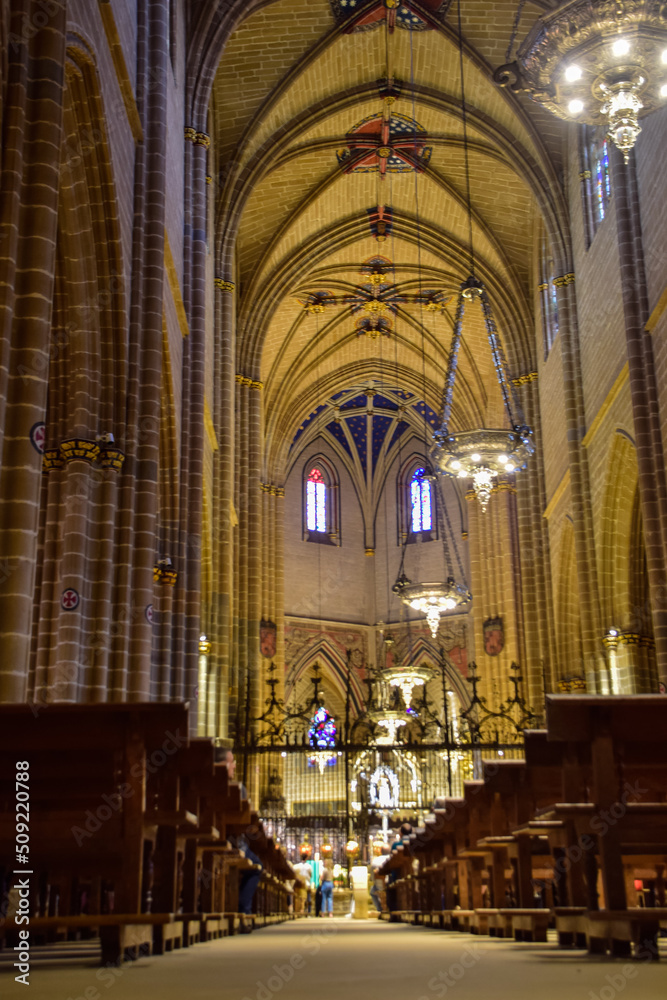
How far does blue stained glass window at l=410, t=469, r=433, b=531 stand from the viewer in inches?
1410

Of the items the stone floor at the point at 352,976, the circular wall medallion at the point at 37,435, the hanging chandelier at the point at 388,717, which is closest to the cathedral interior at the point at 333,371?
the circular wall medallion at the point at 37,435

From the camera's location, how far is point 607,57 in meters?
10.4

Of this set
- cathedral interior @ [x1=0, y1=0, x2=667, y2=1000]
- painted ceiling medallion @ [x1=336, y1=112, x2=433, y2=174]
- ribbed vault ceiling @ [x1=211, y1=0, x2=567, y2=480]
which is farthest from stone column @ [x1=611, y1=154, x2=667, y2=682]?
painted ceiling medallion @ [x1=336, y1=112, x2=433, y2=174]

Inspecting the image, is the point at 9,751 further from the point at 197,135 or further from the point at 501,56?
the point at 501,56

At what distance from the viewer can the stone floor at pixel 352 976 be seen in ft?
12.4

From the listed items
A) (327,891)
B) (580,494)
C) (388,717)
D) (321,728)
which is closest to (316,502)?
(388,717)

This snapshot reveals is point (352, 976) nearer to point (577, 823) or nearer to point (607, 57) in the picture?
point (577, 823)

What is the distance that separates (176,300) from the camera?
1498 cm

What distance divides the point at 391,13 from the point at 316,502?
1904 centimetres

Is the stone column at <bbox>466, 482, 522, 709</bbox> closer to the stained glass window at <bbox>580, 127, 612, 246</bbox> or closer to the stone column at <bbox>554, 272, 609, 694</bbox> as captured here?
the stone column at <bbox>554, 272, 609, 694</bbox>

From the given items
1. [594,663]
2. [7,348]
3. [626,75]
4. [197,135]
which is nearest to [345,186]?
[197,135]

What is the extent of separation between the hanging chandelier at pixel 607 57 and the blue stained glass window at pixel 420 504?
25.0 meters

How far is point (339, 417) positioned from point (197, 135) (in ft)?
62.7

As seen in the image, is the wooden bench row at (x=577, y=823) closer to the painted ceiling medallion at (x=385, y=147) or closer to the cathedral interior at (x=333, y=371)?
the cathedral interior at (x=333, y=371)
